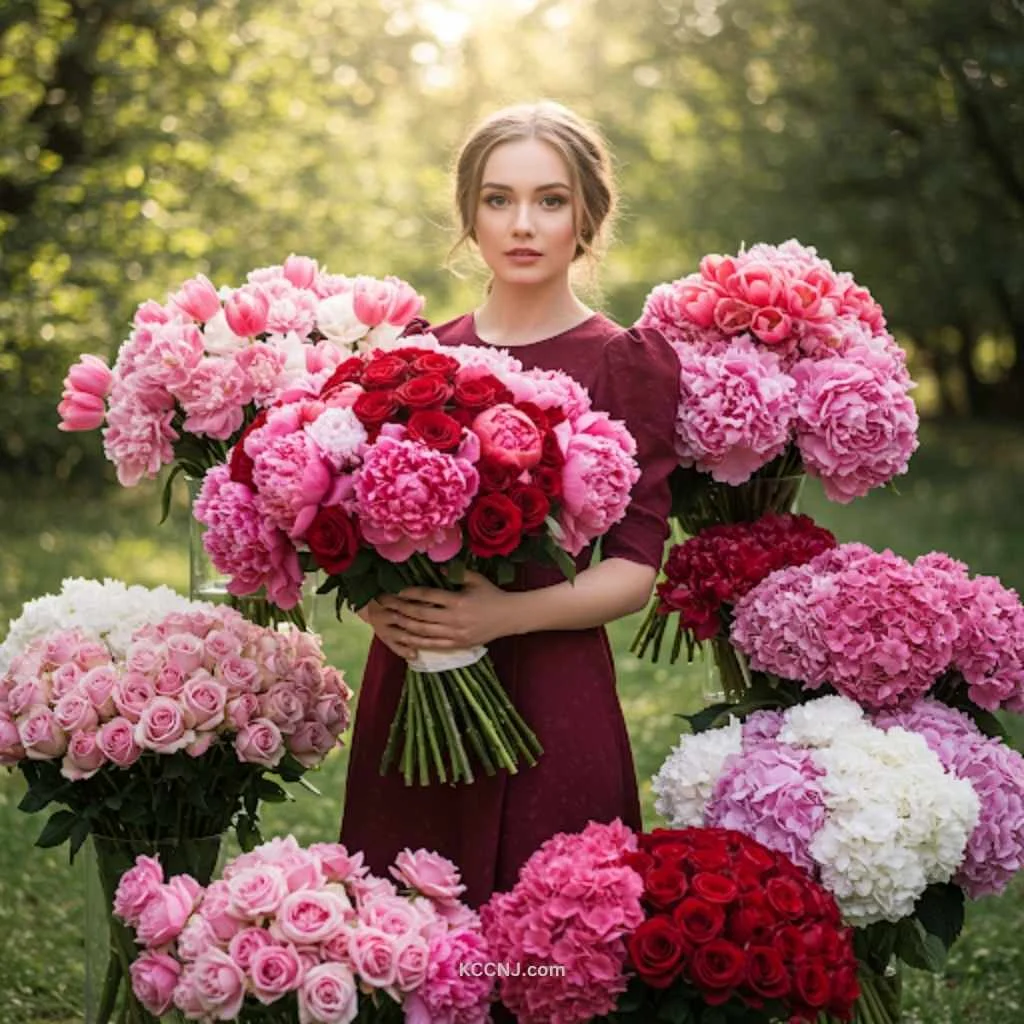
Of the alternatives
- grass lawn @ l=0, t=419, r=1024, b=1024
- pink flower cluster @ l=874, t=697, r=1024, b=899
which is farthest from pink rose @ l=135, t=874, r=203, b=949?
grass lawn @ l=0, t=419, r=1024, b=1024

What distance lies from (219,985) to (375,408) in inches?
43.0

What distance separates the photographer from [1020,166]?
14883 mm

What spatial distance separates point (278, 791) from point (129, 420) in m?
0.93

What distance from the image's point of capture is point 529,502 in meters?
2.96

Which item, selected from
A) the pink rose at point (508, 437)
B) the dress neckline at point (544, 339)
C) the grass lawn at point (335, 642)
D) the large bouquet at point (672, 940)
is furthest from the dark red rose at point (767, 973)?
the grass lawn at point (335, 642)

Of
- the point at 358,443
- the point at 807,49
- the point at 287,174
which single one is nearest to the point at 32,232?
the point at 287,174

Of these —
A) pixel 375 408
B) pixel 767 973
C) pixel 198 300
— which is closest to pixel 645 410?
pixel 375 408

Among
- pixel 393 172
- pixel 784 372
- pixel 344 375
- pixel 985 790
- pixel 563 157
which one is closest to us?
pixel 344 375

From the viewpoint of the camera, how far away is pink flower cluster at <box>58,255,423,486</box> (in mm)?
3645

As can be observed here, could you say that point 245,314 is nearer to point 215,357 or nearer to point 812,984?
point 215,357

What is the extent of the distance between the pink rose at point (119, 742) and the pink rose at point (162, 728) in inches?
0.6

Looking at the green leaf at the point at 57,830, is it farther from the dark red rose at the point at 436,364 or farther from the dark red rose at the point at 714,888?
the dark red rose at the point at 714,888

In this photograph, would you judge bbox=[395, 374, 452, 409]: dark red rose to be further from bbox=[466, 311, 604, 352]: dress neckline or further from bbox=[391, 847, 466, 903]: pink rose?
bbox=[391, 847, 466, 903]: pink rose

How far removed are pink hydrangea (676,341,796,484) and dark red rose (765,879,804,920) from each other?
1064mm
